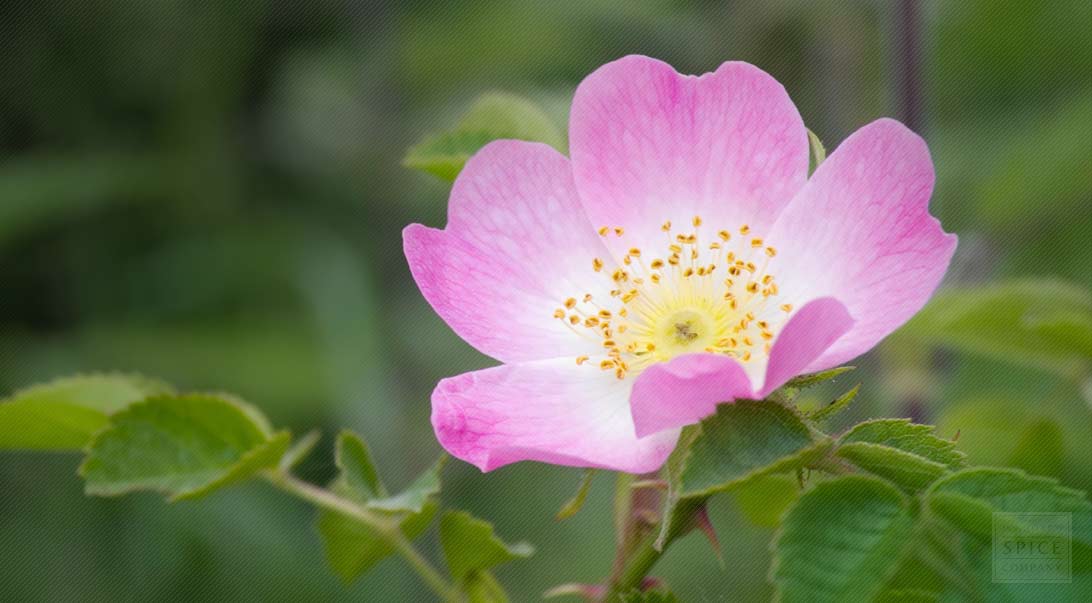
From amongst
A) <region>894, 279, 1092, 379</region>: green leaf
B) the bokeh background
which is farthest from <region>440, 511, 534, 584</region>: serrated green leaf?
the bokeh background

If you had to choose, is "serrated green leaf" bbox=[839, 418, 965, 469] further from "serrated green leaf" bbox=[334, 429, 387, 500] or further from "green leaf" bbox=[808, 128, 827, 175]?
"serrated green leaf" bbox=[334, 429, 387, 500]

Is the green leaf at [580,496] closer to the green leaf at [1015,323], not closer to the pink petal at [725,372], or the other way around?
the pink petal at [725,372]

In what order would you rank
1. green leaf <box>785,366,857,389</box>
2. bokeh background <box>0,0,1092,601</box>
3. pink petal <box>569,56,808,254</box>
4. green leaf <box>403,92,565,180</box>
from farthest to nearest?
bokeh background <box>0,0,1092,601</box> < green leaf <box>403,92,565,180</box> < pink petal <box>569,56,808,254</box> < green leaf <box>785,366,857,389</box>

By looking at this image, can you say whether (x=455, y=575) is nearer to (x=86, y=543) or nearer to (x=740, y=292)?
(x=740, y=292)

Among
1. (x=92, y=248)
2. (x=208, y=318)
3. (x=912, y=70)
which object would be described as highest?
(x=912, y=70)

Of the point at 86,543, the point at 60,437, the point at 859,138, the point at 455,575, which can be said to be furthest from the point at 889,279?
the point at 86,543

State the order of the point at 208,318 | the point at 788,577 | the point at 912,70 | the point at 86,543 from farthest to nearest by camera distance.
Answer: the point at 208,318 < the point at 86,543 < the point at 912,70 < the point at 788,577

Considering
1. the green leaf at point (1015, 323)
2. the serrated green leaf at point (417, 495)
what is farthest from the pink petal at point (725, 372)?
the green leaf at point (1015, 323)

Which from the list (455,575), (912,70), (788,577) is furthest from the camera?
(912,70)

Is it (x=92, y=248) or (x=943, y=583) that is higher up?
(x=943, y=583)
